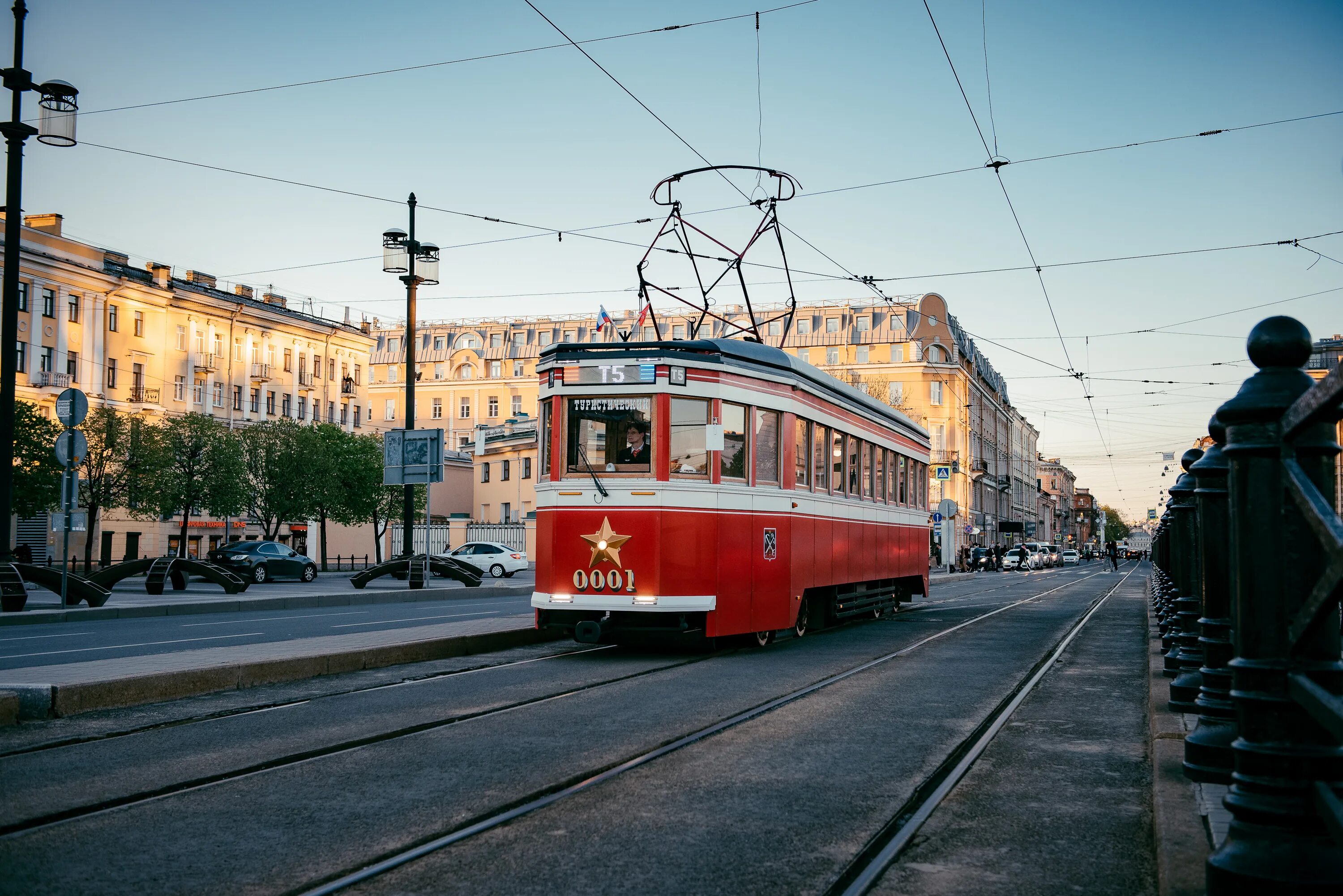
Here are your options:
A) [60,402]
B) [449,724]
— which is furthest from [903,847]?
[60,402]

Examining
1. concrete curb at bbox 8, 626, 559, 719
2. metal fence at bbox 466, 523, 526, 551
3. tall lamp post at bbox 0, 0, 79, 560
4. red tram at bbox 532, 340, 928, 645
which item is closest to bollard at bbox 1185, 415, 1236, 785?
red tram at bbox 532, 340, 928, 645

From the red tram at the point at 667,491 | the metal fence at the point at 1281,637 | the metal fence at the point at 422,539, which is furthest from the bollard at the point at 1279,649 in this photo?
the metal fence at the point at 422,539

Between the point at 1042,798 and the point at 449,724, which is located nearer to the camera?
the point at 1042,798

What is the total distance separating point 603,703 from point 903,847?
448 cm

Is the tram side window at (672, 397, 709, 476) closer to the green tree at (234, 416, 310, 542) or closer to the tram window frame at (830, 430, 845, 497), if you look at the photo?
the tram window frame at (830, 430, 845, 497)

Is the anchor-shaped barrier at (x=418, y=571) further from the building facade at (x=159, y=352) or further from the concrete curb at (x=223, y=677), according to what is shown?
the building facade at (x=159, y=352)

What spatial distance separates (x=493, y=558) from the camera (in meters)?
50.2

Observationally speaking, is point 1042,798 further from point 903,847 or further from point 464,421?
point 464,421

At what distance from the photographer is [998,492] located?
357ft

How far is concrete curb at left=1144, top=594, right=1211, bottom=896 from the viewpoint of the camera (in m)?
4.17

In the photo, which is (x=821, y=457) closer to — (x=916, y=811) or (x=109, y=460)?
(x=916, y=811)

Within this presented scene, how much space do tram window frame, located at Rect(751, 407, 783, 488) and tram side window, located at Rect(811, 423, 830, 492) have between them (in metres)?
1.07

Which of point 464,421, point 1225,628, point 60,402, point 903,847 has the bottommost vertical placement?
point 903,847

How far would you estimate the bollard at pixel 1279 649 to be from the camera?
310cm
